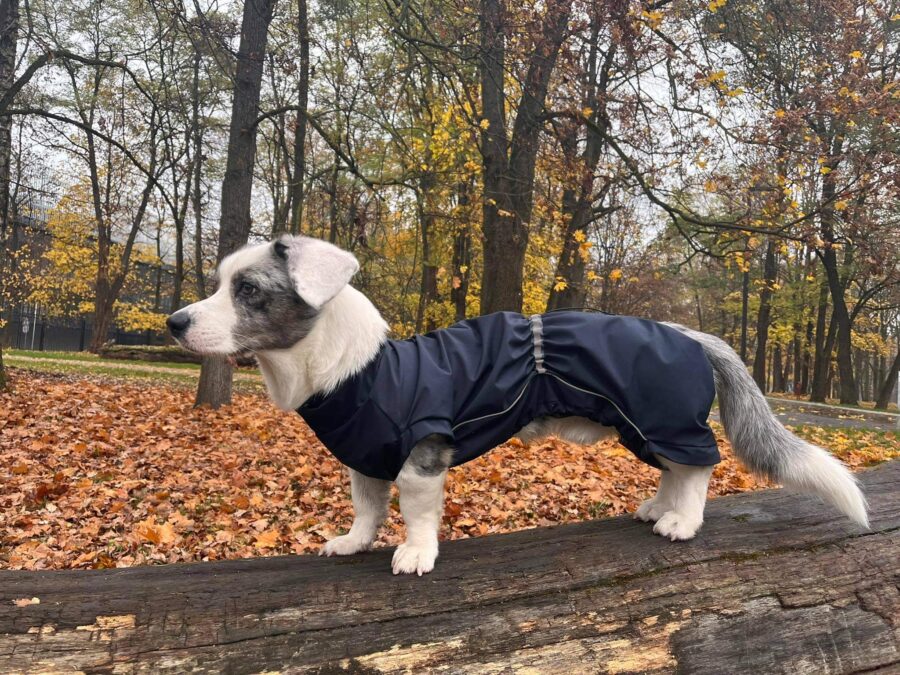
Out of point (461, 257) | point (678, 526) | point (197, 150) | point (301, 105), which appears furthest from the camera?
point (461, 257)

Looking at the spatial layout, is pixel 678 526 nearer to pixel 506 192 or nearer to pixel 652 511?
pixel 652 511

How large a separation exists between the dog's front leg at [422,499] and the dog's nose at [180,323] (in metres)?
1.17

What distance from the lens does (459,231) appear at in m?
12.5

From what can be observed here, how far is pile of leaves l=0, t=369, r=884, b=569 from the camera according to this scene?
522cm

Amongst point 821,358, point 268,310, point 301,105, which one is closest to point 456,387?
point 268,310

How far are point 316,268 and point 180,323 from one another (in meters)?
0.64

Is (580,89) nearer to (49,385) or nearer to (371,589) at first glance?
(371,589)

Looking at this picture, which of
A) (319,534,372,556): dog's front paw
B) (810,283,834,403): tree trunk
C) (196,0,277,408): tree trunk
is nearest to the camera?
(319,534,372,556): dog's front paw

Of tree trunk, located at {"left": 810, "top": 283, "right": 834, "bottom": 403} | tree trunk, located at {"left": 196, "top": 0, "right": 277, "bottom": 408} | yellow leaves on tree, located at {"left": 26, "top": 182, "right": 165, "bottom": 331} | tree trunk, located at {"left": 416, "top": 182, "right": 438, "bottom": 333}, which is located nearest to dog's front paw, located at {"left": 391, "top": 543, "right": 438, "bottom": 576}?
tree trunk, located at {"left": 196, "top": 0, "right": 277, "bottom": 408}

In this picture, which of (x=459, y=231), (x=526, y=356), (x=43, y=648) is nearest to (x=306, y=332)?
(x=526, y=356)

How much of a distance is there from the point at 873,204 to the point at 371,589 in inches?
506

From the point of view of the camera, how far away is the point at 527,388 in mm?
3238

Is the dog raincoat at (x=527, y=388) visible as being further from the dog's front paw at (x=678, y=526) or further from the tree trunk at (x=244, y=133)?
the tree trunk at (x=244, y=133)

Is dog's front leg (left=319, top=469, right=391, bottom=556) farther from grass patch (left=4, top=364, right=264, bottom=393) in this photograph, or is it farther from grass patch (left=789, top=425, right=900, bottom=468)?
grass patch (left=4, top=364, right=264, bottom=393)
